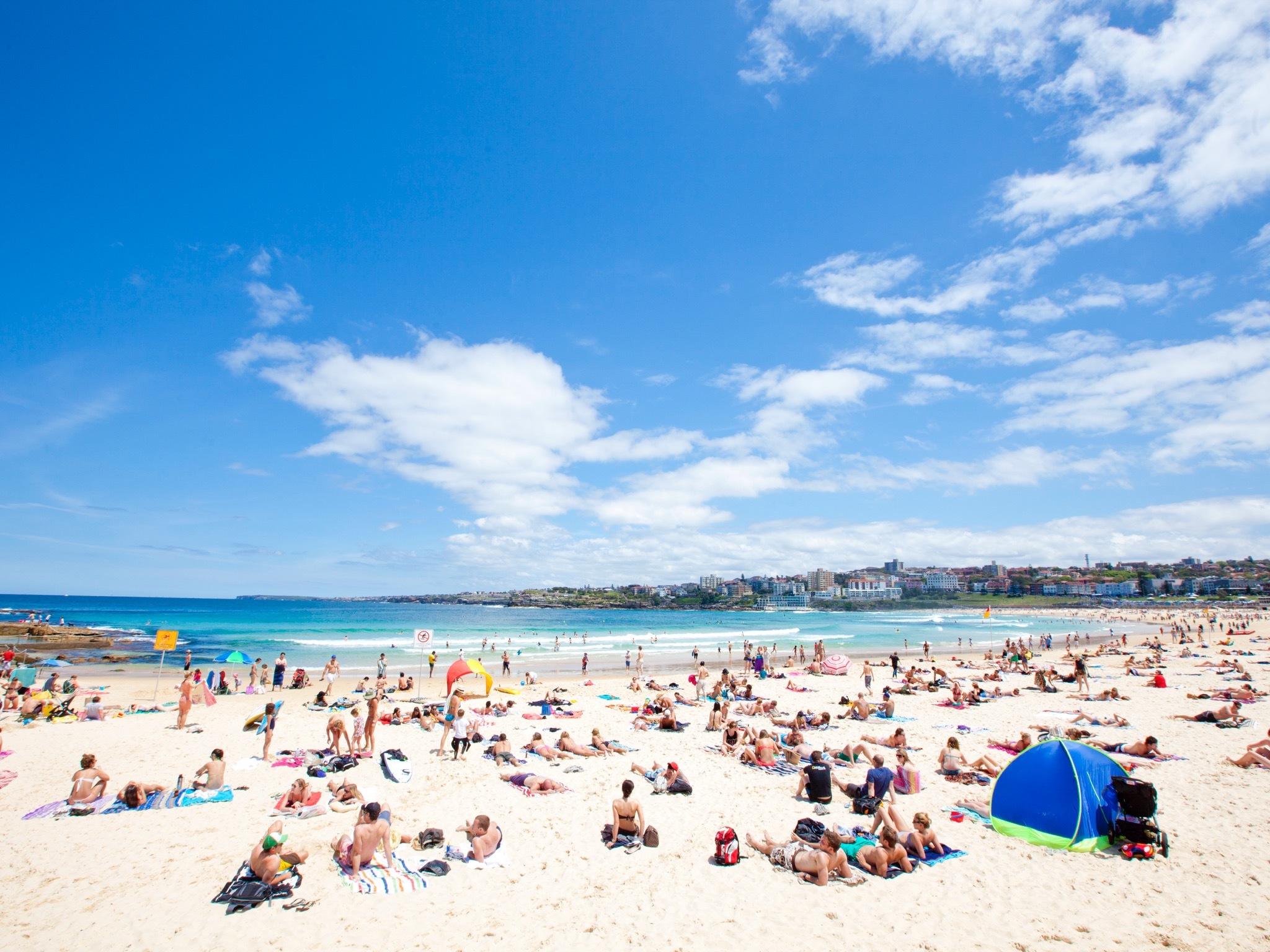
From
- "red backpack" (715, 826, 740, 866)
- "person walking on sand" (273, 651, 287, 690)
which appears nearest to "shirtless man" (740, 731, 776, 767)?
"red backpack" (715, 826, 740, 866)

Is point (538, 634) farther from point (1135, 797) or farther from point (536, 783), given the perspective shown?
point (1135, 797)

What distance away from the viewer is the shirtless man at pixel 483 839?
7660 mm

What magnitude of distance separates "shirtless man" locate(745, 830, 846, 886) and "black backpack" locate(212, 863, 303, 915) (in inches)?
212

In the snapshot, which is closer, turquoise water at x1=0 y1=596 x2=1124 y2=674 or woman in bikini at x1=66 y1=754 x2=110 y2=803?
woman in bikini at x1=66 y1=754 x2=110 y2=803

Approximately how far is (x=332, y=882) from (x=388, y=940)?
1483 mm

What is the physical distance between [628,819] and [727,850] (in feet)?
4.86

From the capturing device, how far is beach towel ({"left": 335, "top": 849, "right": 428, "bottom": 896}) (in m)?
6.79

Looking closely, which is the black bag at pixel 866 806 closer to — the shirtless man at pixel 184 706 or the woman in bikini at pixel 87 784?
the woman in bikini at pixel 87 784

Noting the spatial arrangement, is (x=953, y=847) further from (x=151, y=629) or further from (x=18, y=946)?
(x=151, y=629)

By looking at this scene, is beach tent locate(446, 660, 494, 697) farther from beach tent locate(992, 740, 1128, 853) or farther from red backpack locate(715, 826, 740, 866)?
beach tent locate(992, 740, 1128, 853)

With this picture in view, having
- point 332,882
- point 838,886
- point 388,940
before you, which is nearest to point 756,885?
point 838,886

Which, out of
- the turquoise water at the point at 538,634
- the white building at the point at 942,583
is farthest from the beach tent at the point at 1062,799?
the white building at the point at 942,583

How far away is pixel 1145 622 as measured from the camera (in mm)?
76062

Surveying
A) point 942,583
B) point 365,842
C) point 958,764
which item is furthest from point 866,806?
point 942,583
